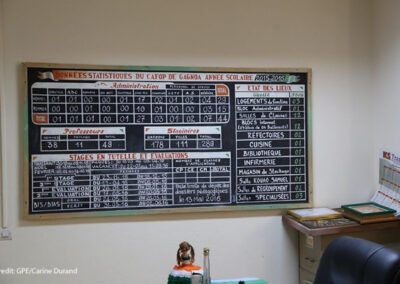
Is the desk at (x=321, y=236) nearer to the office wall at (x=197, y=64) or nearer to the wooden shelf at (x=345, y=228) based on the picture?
the wooden shelf at (x=345, y=228)

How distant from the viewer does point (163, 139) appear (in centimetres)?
255

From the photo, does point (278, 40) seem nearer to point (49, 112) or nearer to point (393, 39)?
point (393, 39)

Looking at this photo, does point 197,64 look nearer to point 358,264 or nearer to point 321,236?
point 321,236

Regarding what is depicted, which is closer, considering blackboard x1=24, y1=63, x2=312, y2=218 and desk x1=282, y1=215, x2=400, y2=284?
desk x1=282, y1=215, x2=400, y2=284

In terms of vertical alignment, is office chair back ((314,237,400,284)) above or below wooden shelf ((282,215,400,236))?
above

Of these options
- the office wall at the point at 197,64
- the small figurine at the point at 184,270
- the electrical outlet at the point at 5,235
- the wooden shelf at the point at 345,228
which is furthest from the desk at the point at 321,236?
the electrical outlet at the point at 5,235

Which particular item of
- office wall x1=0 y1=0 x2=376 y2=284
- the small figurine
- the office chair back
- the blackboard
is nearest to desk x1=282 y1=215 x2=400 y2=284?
office wall x1=0 y1=0 x2=376 y2=284

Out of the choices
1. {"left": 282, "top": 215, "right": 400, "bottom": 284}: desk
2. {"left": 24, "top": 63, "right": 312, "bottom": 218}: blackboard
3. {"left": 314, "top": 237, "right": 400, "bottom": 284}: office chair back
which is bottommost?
{"left": 282, "top": 215, "right": 400, "bottom": 284}: desk

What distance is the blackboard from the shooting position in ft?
8.02

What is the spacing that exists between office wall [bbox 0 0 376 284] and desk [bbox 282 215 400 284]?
0.11 meters

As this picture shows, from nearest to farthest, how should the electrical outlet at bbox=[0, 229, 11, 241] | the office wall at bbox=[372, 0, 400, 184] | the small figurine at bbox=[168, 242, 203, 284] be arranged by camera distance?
the small figurine at bbox=[168, 242, 203, 284], the electrical outlet at bbox=[0, 229, 11, 241], the office wall at bbox=[372, 0, 400, 184]

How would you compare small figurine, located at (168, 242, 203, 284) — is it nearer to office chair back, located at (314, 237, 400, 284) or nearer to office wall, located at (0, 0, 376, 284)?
office chair back, located at (314, 237, 400, 284)

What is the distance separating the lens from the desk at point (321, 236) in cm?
232

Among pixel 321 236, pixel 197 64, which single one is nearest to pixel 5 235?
pixel 197 64
